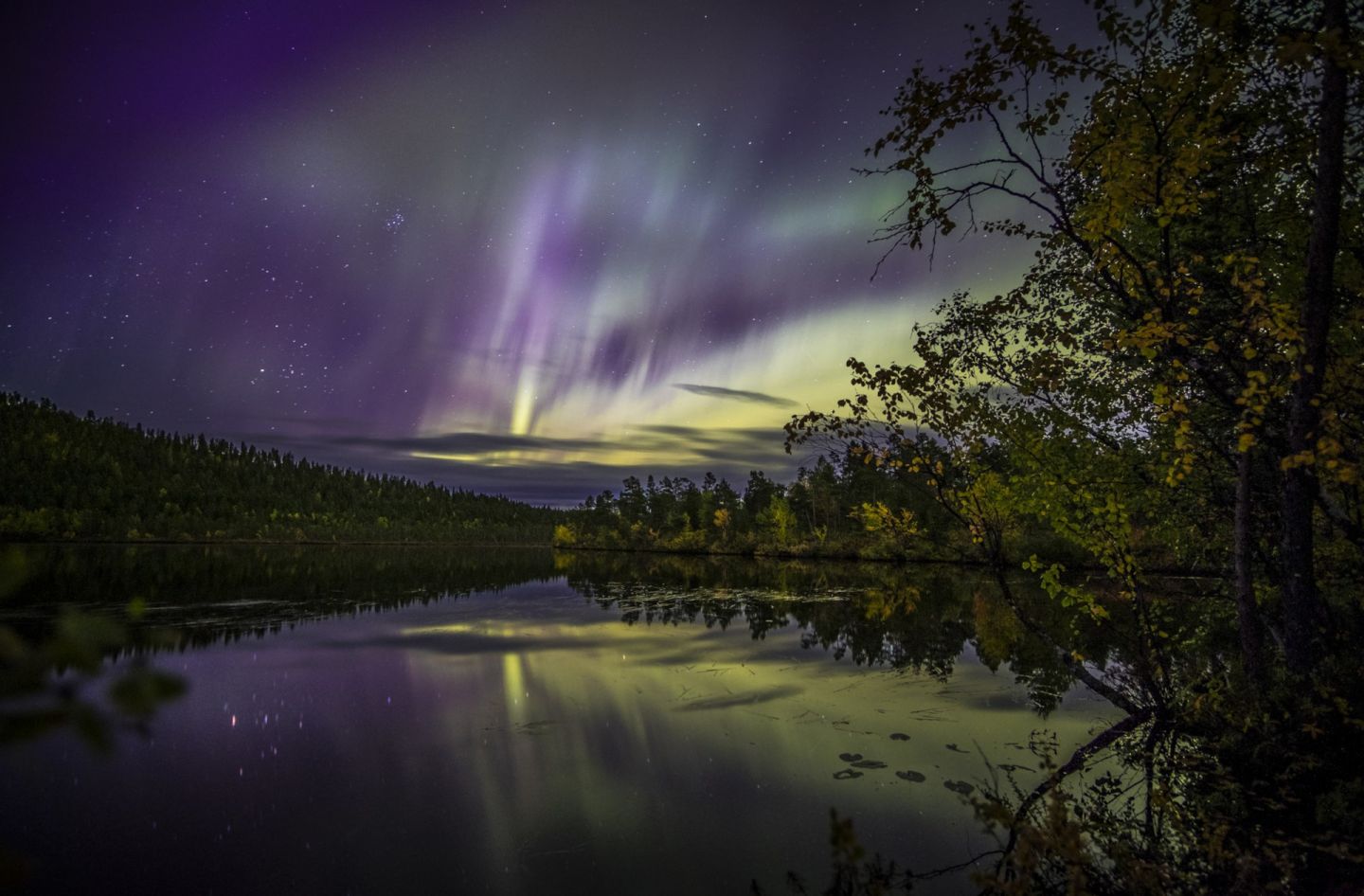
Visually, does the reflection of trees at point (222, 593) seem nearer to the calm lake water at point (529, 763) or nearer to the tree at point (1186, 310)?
the calm lake water at point (529, 763)

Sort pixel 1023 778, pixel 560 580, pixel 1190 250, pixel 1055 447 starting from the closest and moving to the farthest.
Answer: pixel 1023 778 → pixel 1055 447 → pixel 1190 250 → pixel 560 580

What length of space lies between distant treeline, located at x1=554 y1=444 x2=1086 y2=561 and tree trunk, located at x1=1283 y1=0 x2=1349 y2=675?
142 feet

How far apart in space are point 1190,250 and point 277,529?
207 meters

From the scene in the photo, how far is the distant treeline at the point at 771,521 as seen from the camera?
235 ft

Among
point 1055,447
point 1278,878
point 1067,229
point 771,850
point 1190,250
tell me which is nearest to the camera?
point 1278,878

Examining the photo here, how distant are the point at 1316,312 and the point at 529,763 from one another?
11.9 meters

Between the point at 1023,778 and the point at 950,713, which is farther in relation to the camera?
the point at 950,713

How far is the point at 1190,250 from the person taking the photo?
12.0 m

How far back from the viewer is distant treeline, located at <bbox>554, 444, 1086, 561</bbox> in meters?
71.5

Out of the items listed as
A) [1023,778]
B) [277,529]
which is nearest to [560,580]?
[1023,778]

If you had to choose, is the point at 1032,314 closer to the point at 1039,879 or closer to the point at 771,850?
the point at 1039,879

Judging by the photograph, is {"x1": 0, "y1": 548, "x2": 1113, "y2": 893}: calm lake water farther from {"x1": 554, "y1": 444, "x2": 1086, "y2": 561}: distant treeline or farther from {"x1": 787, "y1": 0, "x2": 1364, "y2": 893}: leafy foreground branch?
{"x1": 554, "y1": 444, "x2": 1086, "y2": 561}: distant treeline

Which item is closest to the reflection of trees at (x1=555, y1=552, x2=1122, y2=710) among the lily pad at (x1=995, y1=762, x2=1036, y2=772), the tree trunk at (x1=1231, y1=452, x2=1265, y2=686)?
the lily pad at (x1=995, y1=762, x2=1036, y2=772)

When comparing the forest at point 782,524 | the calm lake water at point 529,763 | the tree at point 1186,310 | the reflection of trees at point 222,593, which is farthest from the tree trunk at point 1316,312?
the forest at point 782,524
